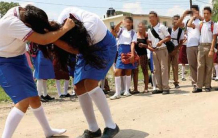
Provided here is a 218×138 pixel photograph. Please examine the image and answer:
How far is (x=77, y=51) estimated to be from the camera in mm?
3803

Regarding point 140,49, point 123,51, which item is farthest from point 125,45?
point 140,49

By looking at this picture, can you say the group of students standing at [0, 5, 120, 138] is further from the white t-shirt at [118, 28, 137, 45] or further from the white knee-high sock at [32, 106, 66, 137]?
the white t-shirt at [118, 28, 137, 45]

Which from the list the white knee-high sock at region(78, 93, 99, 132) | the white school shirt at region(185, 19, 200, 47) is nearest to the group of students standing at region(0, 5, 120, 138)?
the white knee-high sock at region(78, 93, 99, 132)

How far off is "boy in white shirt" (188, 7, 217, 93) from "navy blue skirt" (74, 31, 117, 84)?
3.96m

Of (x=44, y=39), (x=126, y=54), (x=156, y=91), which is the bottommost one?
(x=156, y=91)

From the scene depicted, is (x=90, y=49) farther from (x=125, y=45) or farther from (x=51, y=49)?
(x=125, y=45)

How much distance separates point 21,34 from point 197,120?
2661 millimetres

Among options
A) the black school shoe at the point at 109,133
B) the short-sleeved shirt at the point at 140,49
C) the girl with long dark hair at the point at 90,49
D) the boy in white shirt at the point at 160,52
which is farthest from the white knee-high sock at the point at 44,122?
the short-sleeved shirt at the point at 140,49

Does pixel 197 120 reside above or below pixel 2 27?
below

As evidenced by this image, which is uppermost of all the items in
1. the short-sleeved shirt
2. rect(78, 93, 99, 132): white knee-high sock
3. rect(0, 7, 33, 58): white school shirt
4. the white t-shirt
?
rect(0, 7, 33, 58): white school shirt

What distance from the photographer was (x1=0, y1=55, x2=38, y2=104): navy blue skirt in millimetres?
3748

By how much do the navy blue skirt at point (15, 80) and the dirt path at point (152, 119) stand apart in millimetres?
1006

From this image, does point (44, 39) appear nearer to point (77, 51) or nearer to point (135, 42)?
point (77, 51)

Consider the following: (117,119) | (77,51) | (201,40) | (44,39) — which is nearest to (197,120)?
(117,119)
